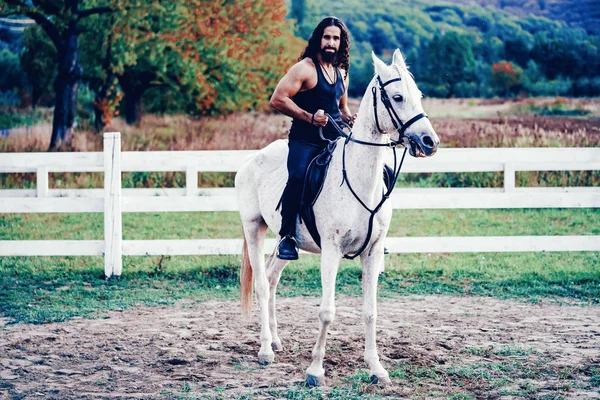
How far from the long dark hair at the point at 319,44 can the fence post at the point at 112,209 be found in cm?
428

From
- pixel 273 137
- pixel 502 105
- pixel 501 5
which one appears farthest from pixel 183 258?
pixel 501 5

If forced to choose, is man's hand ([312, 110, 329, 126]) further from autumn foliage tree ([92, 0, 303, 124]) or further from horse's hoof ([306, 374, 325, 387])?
autumn foliage tree ([92, 0, 303, 124])

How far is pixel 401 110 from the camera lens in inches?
216

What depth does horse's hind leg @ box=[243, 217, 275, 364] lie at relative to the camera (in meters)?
6.60

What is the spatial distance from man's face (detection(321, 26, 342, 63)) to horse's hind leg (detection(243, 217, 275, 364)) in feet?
5.34

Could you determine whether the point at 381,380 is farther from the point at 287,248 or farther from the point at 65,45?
the point at 65,45

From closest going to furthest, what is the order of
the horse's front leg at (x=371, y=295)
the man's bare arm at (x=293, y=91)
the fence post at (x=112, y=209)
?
the horse's front leg at (x=371, y=295) → the man's bare arm at (x=293, y=91) → the fence post at (x=112, y=209)

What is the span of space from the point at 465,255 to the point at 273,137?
10.2m

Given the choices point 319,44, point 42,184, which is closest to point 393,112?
point 319,44

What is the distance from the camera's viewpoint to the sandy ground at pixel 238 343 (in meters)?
5.86

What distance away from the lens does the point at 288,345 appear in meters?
7.00

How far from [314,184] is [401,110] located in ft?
3.20

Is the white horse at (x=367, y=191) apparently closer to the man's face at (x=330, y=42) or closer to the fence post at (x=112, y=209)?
the man's face at (x=330, y=42)

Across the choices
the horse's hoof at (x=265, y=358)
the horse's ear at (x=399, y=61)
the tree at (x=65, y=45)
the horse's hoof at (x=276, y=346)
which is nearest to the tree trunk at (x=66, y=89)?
the tree at (x=65, y=45)
